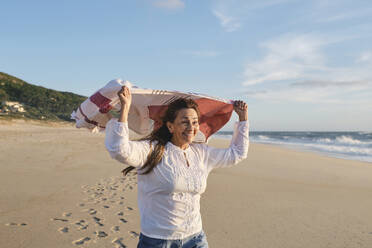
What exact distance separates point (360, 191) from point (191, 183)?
6.92 metres

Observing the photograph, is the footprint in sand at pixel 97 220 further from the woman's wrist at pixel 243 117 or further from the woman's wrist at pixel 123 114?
the woman's wrist at pixel 123 114

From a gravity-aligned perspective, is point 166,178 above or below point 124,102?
below

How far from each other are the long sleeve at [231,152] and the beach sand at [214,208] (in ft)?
7.11

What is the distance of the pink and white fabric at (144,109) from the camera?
2.19 meters

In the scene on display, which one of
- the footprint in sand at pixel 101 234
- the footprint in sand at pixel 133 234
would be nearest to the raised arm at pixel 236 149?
the footprint in sand at pixel 133 234

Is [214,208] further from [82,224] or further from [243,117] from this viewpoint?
[243,117]

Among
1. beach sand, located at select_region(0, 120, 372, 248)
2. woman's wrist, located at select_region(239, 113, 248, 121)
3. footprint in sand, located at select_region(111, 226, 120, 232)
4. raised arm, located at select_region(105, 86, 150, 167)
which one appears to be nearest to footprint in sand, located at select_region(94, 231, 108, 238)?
beach sand, located at select_region(0, 120, 372, 248)

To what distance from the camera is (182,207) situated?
81.9 inches

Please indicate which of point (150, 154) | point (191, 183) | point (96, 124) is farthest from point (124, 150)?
point (96, 124)

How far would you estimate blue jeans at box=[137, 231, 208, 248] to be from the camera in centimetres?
204

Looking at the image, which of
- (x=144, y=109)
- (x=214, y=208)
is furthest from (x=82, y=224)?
(x=144, y=109)

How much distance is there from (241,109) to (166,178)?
104 cm

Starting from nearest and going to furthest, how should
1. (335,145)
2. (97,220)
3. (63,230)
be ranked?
(63,230) → (97,220) → (335,145)

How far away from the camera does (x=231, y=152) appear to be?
2.47 m
